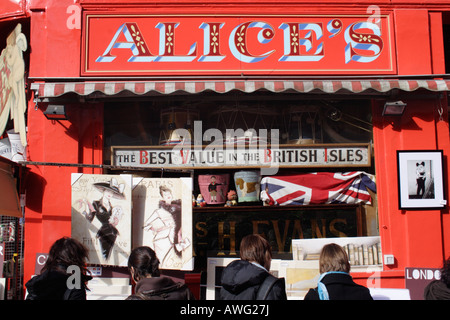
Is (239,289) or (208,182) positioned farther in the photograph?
(208,182)

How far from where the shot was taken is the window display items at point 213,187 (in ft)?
23.4

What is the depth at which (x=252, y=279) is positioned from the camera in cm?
396

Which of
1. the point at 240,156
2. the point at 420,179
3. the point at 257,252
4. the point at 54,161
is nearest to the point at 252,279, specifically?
the point at 257,252

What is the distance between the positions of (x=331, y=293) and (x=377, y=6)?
493 cm

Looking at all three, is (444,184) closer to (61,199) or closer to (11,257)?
(61,199)

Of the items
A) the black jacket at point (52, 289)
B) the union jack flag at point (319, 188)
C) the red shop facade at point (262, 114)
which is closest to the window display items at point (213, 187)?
the red shop facade at point (262, 114)

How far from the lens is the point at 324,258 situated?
428 centimetres

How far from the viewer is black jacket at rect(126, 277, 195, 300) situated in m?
3.68

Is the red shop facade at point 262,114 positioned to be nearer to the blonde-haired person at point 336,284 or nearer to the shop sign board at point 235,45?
the shop sign board at point 235,45

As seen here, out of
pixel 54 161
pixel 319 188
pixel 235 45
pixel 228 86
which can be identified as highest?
pixel 235 45

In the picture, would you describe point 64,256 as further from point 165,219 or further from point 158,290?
point 165,219

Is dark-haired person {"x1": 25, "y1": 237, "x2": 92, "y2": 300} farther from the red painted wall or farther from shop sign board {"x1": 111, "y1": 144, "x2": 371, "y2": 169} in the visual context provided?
shop sign board {"x1": 111, "y1": 144, "x2": 371, "y2": 169}

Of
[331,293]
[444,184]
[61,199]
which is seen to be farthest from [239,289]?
[444,184]

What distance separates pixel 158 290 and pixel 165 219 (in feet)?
7.47
